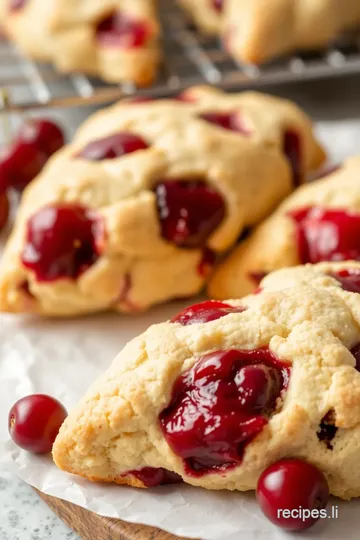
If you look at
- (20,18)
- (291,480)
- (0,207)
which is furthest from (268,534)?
(20,18)

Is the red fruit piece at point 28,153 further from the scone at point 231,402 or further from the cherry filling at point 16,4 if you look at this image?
the scone at point 231,402

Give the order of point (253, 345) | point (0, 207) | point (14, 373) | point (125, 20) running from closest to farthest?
point (253, 345), point (14, 373), point (0, 207), point (125, 20)

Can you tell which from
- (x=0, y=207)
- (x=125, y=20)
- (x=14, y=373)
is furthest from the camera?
(x=125, y=20)

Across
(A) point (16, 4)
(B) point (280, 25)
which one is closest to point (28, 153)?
(A) point (16, 4)

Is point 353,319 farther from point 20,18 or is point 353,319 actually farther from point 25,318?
point 20,18

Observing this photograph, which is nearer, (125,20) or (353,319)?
(353,319)

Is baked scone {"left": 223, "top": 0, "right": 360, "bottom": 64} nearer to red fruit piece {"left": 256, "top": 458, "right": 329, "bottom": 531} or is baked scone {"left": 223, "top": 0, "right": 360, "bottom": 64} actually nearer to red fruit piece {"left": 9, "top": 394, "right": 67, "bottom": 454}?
red fruit piece {"left": 9, "top": 394, "right": 67, "bottom": 454}
